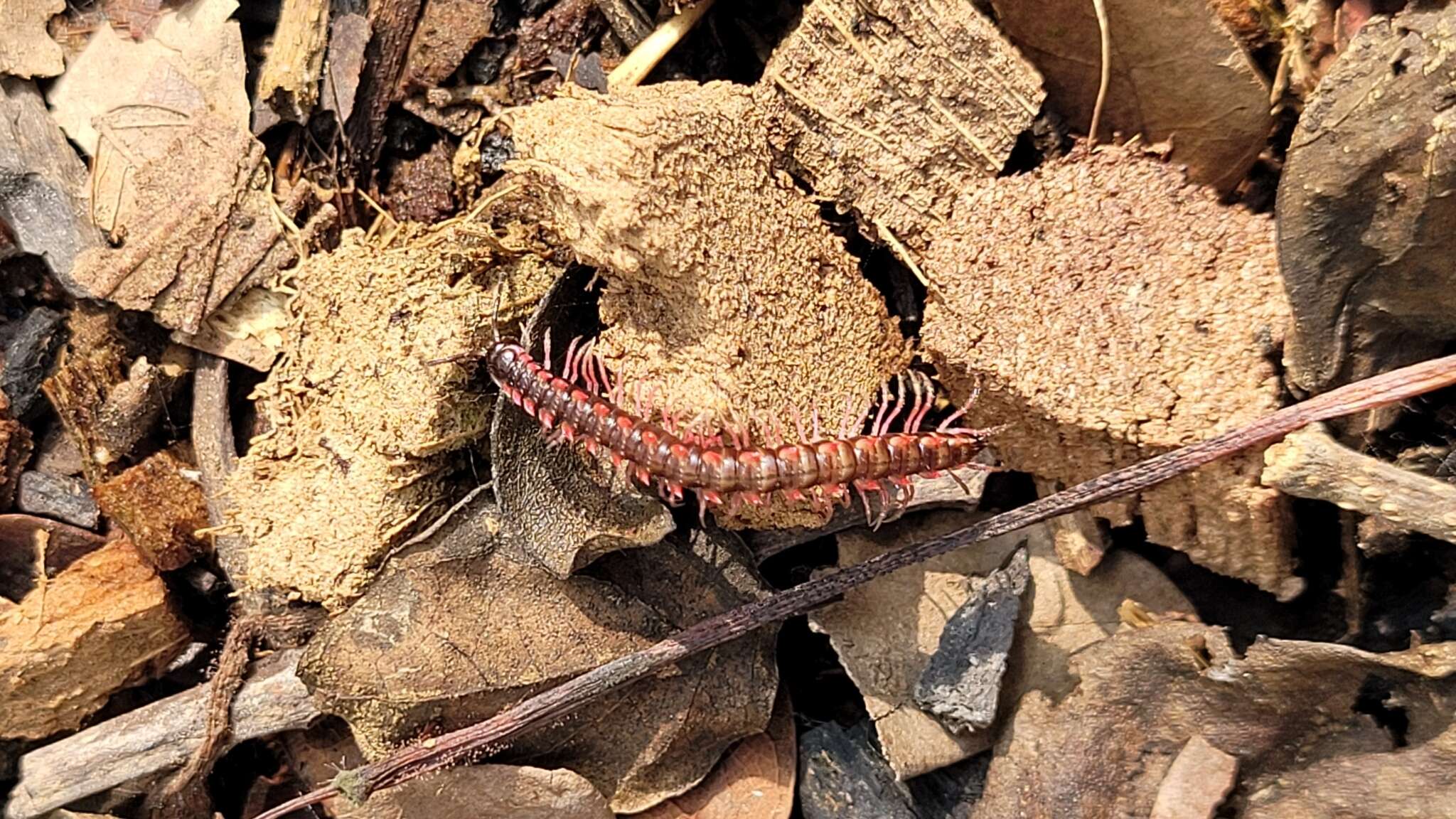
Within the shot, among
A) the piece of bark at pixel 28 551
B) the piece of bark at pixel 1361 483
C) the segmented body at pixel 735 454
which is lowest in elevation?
the piece of bark at pixel 28 551

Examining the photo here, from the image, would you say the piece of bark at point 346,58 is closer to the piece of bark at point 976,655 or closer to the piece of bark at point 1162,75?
the piece of bark at point 1162,75

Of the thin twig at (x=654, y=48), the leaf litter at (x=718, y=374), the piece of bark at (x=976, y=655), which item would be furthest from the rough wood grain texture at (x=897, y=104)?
the piece of bark at (x=976, y=655)

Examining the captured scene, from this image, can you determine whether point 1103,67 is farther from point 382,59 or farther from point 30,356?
point 30,356

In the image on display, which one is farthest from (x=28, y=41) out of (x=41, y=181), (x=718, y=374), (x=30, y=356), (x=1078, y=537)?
(x=1078, y=537)

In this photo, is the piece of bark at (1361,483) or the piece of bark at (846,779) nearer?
the piece of bark at (1361,483)

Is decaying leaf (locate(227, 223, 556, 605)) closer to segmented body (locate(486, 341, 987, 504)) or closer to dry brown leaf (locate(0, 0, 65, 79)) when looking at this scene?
segmented body (locate(486, 341, 987, 504))

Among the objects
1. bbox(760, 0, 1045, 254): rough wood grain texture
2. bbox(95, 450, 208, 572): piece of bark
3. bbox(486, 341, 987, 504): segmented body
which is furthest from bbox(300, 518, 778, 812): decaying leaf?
bbox(760, 0, 1045, 254): rough wood grain texture
